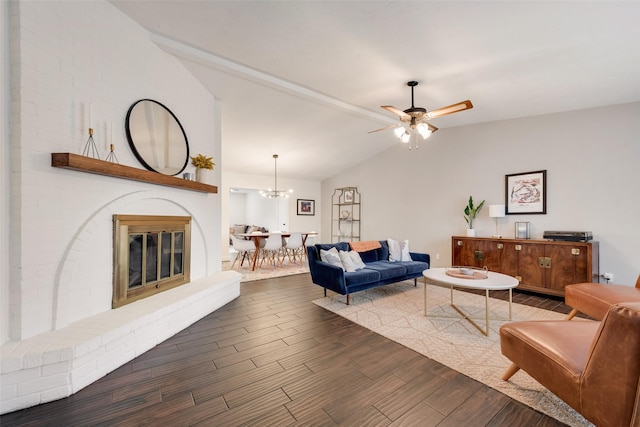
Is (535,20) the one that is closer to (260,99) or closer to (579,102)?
(579,102)

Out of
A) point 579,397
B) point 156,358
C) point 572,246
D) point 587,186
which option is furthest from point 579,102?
point 156,358

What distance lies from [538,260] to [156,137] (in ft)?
18.5

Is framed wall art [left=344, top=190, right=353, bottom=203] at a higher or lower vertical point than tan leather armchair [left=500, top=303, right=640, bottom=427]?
higher

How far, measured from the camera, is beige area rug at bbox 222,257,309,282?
5.36 m

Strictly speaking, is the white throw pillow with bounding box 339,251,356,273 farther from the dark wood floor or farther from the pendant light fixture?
the pendant light fixture

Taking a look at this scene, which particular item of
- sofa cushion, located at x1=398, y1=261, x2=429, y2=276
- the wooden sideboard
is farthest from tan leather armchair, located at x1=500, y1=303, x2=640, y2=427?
the wooden sideboard

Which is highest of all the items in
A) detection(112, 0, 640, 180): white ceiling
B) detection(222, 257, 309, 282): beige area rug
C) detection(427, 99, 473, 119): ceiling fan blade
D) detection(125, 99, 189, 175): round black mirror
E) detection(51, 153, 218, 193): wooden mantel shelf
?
detection(112, 0, 640, 180): white ceiling

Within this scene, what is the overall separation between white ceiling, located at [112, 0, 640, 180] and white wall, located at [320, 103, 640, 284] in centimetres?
39

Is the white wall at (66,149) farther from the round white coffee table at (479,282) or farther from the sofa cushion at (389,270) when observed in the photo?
the round white coffee table at (479,282)

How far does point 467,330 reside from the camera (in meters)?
2.83

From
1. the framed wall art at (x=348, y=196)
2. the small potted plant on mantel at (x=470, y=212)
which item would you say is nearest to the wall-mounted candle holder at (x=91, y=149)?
the small potted plant on mantel at (x=470, y=212)

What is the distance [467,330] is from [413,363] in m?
1.02

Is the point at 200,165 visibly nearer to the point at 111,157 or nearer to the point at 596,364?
the point at 111,157

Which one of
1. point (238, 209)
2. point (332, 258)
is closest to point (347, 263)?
point (332, 258)
